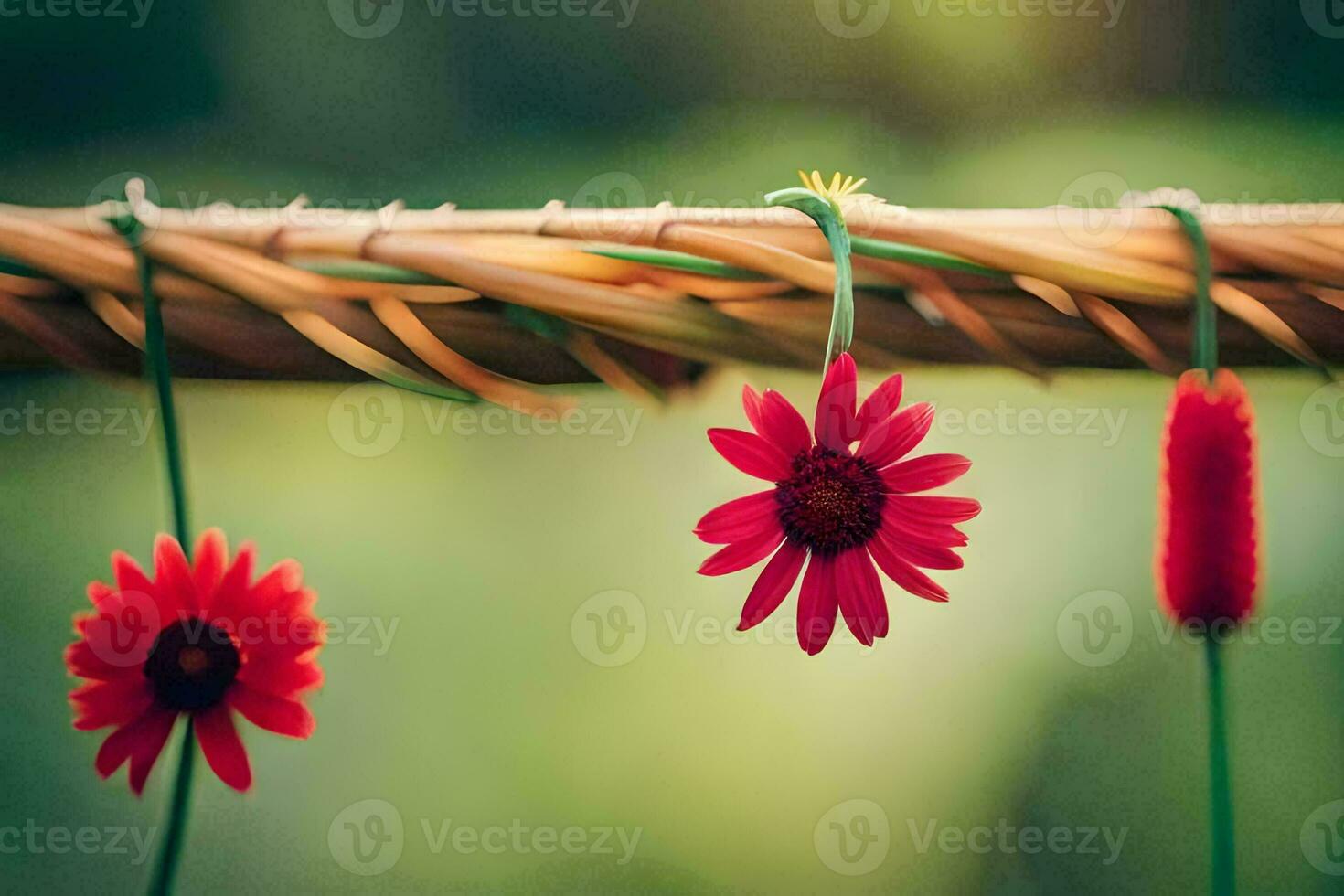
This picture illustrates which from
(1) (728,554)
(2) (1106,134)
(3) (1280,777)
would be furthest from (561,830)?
(2) (1106,134)

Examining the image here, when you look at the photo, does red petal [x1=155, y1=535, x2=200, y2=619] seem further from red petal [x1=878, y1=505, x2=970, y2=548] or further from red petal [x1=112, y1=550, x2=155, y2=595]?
red petal [x1=878, y1=505, x2=970, y2=548]

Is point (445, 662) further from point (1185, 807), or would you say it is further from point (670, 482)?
point (1185, 807)

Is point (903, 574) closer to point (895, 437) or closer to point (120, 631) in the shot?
point (895, 437)

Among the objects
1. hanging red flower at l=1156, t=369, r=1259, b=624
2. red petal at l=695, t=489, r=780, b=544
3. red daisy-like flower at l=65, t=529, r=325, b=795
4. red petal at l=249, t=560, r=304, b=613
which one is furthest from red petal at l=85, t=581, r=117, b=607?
hanging red flower at l=1156, t=369, r=1259, b=624

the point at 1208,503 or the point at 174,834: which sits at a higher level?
the point at 1208,503

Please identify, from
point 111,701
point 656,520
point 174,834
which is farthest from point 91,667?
point 656,520

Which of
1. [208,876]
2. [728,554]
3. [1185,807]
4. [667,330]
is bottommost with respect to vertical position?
[208,876]

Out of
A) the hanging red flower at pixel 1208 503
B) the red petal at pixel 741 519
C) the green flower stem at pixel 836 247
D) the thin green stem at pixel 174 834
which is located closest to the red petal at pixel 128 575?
the thin green stem at pixel 174 834
